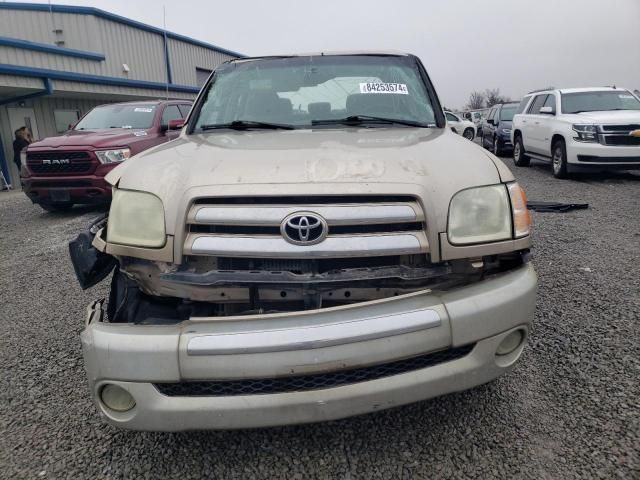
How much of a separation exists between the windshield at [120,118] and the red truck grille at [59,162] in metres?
1.36

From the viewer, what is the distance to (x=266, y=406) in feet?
5.58

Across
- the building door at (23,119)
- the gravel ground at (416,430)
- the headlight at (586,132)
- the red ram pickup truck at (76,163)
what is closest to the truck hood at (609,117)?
the headlight at (586,132)

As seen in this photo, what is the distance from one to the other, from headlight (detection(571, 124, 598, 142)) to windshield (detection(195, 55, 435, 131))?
6.65m

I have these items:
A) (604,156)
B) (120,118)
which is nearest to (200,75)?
(120,118)

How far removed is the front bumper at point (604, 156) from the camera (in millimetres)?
8438

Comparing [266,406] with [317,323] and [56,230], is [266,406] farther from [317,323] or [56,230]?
[56,230]

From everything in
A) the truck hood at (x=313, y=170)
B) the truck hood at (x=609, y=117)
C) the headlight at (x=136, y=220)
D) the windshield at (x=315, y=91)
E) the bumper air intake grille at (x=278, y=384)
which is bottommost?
the bumper air intake grille at (x=278, y=384)

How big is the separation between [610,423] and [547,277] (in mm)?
1979

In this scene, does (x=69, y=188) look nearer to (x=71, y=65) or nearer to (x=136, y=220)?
(x=136, y=220)

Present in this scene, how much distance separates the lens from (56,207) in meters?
8.17

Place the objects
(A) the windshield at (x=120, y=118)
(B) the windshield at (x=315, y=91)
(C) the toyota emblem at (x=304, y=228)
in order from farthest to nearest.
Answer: (A) the windshield at (x=120, y=118)
(B) the windshield at (x=315, y=91)
(C) the toyota emblem at (x=304, y=228)

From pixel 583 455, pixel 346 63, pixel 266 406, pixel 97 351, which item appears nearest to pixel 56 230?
pixel 346 63

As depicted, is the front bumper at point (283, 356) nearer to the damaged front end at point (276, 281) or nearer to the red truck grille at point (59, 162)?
the damaged front end at point (276, 281)

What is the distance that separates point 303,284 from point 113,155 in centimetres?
666
